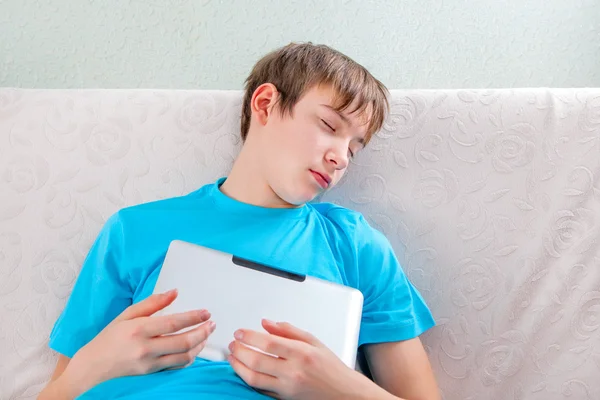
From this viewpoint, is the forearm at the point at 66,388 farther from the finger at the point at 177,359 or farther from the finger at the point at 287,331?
the finger at the point at 287,331

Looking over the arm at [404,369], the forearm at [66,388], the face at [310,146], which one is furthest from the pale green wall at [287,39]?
the forearm at [66,388]

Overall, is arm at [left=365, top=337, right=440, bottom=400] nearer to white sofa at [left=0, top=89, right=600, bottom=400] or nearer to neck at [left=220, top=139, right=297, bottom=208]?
white sofa at [left=0, top=89, right=600, bottom=400]

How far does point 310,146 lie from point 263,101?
16 cm

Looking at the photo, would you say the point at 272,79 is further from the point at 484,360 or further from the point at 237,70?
the point at 484,360

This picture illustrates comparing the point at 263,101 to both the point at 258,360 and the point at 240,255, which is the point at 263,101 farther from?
the point at 258,360

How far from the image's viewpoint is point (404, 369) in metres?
0.99

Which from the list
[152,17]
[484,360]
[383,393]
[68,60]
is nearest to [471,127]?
[484,360]

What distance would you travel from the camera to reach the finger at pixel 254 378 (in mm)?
789

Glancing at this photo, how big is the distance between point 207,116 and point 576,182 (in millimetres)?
665

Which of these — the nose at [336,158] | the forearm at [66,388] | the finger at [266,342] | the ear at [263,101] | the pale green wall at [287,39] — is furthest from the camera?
the pale green wall at [287,39]

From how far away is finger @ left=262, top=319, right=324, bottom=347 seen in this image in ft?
2.65

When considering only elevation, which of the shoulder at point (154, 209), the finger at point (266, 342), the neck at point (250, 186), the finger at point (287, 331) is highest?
the neck at point (250, 186)

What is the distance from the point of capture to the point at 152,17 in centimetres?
146

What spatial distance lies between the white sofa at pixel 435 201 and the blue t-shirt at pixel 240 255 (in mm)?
114
